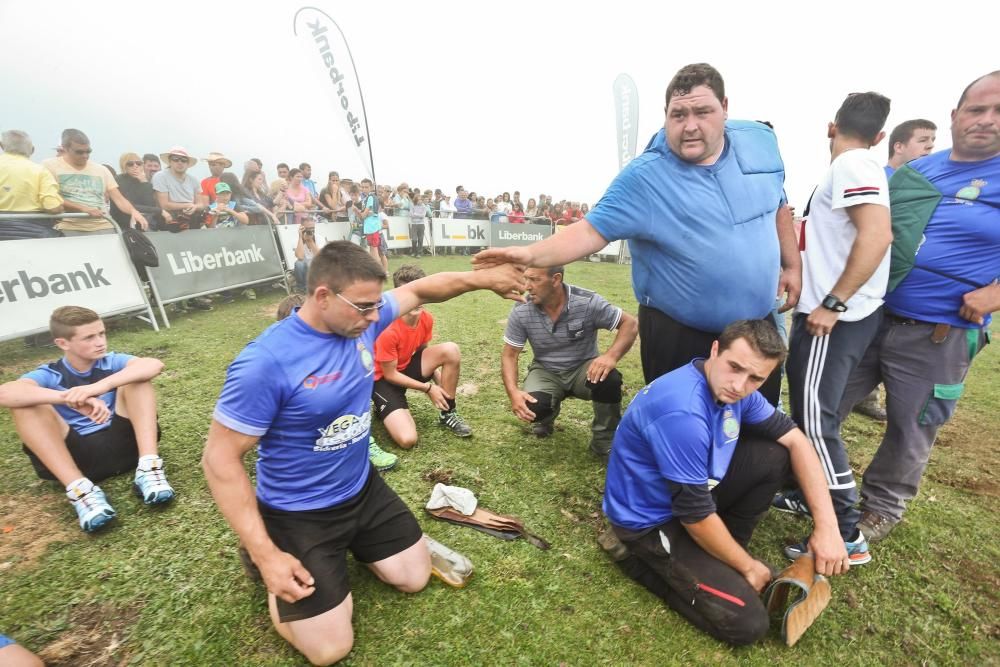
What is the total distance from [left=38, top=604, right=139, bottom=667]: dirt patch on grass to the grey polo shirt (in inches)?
109

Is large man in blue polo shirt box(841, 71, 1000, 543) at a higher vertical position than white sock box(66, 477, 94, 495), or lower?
higher

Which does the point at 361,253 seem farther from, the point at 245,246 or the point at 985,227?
the point at 245,246

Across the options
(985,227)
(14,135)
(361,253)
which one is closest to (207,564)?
(361,253)

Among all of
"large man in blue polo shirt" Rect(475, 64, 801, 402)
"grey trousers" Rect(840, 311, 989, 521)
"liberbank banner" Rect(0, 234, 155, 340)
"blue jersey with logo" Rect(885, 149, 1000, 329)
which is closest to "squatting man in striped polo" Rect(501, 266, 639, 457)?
"large man in blue polo shirt" Rect(475, 64, 801, 402)

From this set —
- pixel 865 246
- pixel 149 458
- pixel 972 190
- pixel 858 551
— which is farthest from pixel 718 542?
pixel 149 458

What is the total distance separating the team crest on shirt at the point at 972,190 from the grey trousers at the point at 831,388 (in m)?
0.68

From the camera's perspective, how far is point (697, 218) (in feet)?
7.28

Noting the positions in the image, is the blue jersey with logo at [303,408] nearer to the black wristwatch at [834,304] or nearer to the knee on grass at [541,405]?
the knee on grass at [541,405]

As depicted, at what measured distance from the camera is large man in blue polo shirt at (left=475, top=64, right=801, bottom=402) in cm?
223

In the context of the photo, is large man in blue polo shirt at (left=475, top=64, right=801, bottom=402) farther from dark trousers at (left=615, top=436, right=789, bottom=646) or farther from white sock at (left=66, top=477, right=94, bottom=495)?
white sock at (left=66, top=477, right=94, bottom=495)

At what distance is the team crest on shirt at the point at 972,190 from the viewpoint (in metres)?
2.26

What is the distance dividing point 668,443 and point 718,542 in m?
0.55

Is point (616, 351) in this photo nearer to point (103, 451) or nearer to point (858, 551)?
point (858, 551)

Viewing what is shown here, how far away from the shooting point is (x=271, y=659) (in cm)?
199
